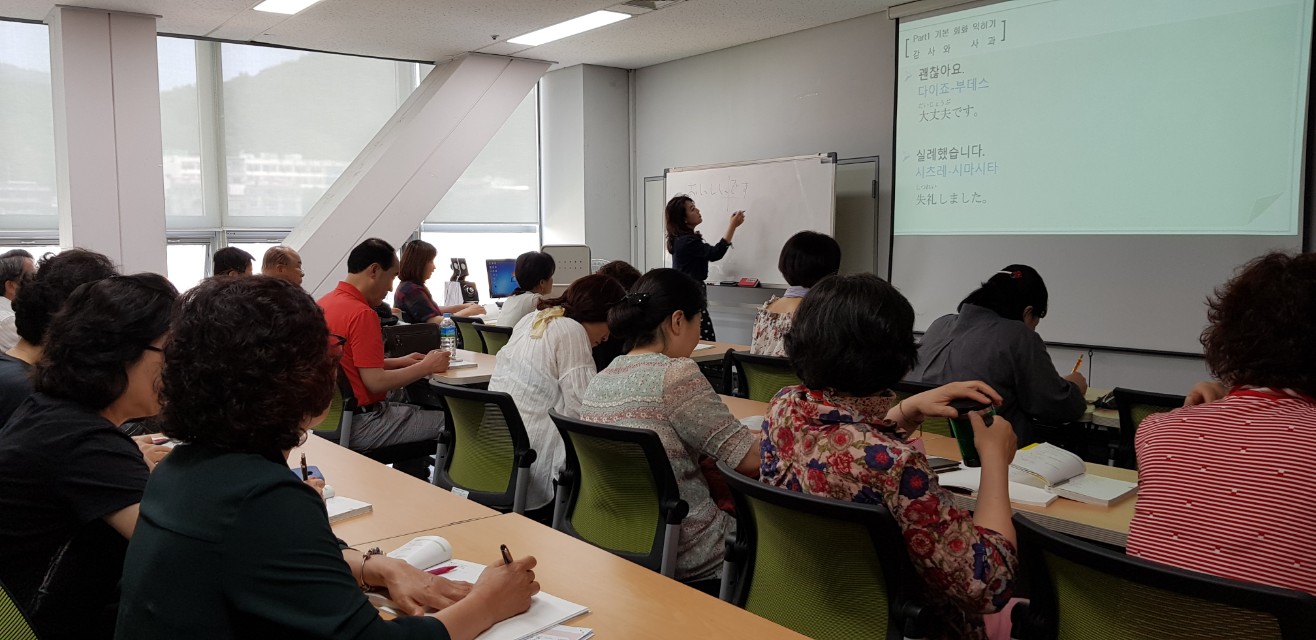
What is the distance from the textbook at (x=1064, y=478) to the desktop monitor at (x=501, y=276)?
606 cm

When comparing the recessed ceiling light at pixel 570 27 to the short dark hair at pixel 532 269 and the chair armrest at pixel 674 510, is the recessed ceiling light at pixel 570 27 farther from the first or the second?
the chair armrest at pixel 674 510

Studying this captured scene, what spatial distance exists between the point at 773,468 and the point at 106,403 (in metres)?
1.22

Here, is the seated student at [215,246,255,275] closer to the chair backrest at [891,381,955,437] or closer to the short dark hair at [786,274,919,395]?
the chair backrest at [891,381,955,437]

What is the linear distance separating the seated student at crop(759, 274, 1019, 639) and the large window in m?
7.15

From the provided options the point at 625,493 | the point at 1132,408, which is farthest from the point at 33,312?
the point at 1132,408

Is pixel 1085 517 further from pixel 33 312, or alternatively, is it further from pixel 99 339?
pixel 33 312

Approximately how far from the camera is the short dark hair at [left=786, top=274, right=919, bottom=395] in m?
1.65

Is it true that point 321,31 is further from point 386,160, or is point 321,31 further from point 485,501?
point 485,501

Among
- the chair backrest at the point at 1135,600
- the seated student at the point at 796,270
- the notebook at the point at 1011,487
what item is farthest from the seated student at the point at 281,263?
the chair backrest at the point at 1135,600

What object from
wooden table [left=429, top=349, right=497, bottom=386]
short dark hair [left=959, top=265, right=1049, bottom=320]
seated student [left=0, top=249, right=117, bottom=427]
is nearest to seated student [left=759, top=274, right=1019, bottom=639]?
short dark hair [left=959, top=265, right=1049, bottom=320]

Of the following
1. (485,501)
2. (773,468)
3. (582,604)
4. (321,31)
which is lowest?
(485,501)

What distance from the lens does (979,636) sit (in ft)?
5.40

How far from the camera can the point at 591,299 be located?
3164 mm

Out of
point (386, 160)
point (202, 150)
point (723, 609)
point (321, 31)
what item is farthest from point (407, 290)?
point (723, 609)
